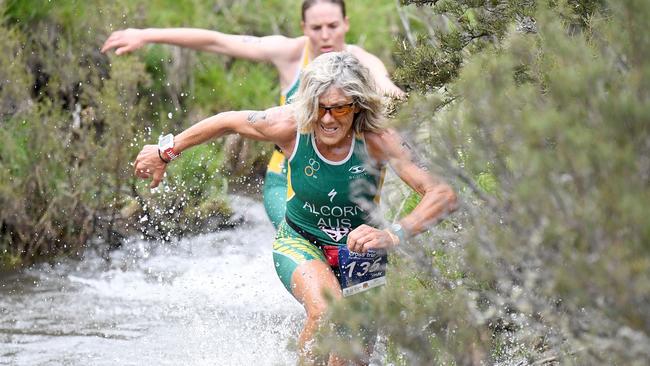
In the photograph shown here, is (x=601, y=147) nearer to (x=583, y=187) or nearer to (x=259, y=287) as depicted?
(x=583, y=187)

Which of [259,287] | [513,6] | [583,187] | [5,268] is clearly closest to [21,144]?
[5,268]

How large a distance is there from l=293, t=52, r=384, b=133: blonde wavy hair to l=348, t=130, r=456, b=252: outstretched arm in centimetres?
8

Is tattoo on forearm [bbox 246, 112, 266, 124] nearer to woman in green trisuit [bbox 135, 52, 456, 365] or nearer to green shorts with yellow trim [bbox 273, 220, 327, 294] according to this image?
woman in green trisuit [bbox 135, 52, 456, 365]

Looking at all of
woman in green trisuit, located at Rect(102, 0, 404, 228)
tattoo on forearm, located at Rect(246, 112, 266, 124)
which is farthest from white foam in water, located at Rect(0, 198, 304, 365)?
tattoo on forearm, located at Rect(246, 112, 266, 124)

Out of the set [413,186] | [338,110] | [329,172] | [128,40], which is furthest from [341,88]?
[128,40]

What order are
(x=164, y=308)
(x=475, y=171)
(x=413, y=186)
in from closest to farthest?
1. (x=475, y=171)
2. (x=413, y=186)
3. (x=164, y=308)

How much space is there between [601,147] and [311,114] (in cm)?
217

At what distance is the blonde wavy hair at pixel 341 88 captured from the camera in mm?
4527

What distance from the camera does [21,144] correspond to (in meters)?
7.95

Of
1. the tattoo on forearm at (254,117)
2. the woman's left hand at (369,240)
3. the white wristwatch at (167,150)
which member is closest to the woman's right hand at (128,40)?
the white wristwatch at (167,150)

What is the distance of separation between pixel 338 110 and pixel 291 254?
664mm

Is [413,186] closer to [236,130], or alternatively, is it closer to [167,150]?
[236,130]

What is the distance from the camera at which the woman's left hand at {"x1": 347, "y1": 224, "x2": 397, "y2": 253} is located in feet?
13.8

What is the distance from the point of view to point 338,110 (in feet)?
15.0
